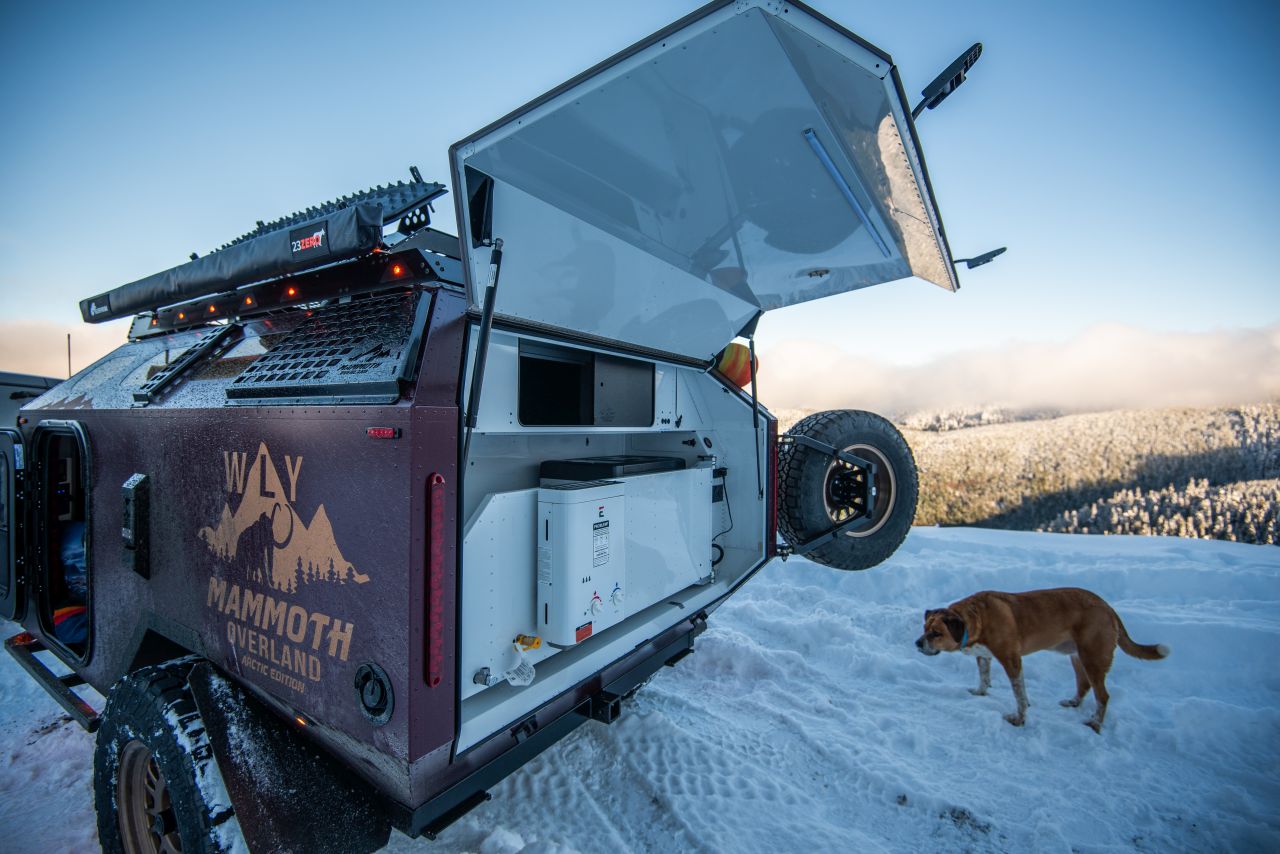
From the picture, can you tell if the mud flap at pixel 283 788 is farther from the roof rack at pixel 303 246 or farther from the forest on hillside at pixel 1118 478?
the forest on hillside at pixel 1118 478

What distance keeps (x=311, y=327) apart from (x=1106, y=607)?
4.61 metres

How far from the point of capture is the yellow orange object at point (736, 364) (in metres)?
3.54

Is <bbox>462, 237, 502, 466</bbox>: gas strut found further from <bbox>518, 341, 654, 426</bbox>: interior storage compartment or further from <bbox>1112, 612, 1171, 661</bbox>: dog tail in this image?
<bbox>1112, 612, 1171, 661</bbox>: dog tail

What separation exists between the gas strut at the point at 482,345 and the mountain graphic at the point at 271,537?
0.55 metres

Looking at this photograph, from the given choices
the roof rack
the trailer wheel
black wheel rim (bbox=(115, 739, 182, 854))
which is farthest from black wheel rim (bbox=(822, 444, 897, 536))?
black wheel rim (bbox=(115, 739, 182, 854))

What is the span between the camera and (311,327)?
7.72 feet

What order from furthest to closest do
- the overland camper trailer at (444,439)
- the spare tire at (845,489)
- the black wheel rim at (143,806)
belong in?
the spare tire at (845,489) < the black wheel rim at (143,806) < the overland camper trailer at (444,439)

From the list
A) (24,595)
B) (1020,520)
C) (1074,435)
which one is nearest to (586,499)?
(24,595)

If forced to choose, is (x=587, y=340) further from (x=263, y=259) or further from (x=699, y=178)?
(x=263, y=259)

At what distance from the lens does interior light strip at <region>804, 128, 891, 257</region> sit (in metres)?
1.62

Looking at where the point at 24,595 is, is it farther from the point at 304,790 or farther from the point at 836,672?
the point at 836,672

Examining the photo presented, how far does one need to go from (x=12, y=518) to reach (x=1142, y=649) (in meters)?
6.94

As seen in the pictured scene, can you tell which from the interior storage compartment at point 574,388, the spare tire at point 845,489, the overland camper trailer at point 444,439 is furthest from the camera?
the spare tire at point 845,489

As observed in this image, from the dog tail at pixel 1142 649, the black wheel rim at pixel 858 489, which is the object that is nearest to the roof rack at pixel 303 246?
the black wheel rim at pixel 858 489
